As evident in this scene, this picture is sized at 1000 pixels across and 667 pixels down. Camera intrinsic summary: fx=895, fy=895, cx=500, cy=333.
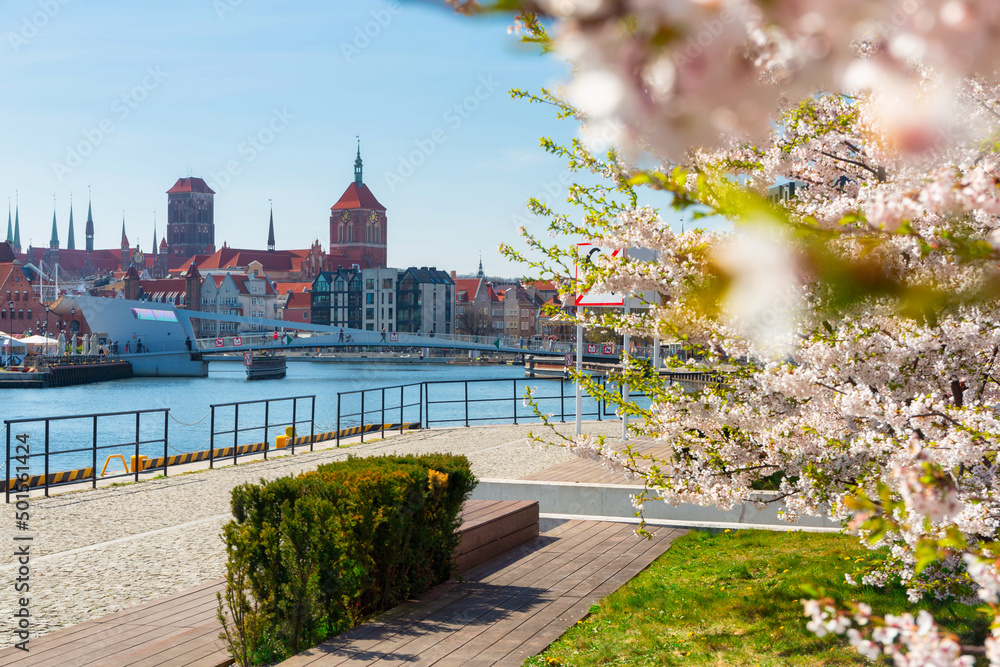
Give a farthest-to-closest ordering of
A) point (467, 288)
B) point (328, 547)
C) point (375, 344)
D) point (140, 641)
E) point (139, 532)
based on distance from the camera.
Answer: point (467, 288)
point (375, 344)
point (139, 532)
point (140, 641)
point (328, 547)

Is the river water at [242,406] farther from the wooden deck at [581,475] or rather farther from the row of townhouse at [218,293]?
the row of townhouse at [218,293]

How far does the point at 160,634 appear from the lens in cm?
551

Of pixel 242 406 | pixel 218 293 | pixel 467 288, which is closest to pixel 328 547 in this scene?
pixel 242 406

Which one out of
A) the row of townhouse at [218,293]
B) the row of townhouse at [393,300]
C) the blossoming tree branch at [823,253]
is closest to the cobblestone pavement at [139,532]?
the blossoming tree branch at [823,253]

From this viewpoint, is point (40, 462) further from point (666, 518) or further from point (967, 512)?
point (967, 512)

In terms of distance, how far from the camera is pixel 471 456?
14.9 meters

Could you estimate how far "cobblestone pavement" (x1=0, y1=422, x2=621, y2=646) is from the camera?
720 centimetres

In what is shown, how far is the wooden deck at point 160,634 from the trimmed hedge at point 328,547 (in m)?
0.28

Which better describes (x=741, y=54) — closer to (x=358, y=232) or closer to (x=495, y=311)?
(x=495, y=311)

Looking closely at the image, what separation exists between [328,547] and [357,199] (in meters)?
176

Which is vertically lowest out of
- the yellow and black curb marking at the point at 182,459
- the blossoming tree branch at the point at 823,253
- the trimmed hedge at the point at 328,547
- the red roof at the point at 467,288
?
the yellow and black curb marking at the point at 182,459

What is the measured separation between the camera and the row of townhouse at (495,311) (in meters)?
138

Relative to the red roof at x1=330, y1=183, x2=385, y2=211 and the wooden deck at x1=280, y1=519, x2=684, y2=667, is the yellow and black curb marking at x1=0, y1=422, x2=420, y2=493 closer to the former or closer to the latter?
the wooden deck at x1=280, y1=519, x2=684, y2=667

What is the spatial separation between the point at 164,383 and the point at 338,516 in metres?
78.7
